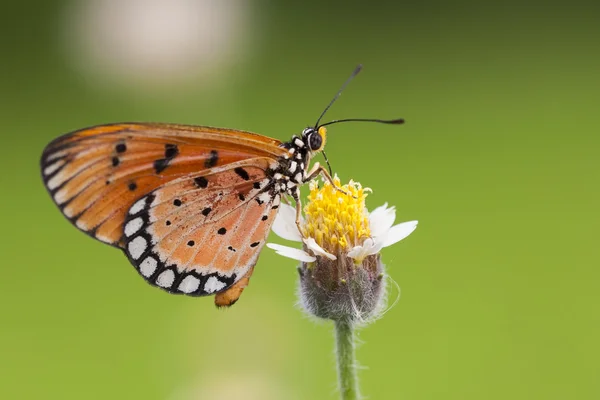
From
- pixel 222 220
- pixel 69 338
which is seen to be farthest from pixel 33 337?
pixel 222 220

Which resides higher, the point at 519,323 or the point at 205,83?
the point at 205,83

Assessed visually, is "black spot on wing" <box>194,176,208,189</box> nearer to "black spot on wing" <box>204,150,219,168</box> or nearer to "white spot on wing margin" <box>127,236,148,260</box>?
"black spot on wing" <box>204,150,219,168</box>

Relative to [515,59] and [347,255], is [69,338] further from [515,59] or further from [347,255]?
[515,59]

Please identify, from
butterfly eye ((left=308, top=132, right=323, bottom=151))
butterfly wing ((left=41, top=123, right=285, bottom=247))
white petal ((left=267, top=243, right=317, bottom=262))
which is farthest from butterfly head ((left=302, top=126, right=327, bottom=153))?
white petal ((left=267, top=243, right=317, bottom=262))

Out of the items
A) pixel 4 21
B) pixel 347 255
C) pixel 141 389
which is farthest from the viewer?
pixel 4 21

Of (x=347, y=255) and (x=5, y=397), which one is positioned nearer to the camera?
(x=347, y=255)

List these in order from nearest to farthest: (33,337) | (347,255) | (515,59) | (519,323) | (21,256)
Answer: (347,255)
(519,323)
(33,337)
(21,256)
(515,59)

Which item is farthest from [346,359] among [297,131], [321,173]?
[297,131]
